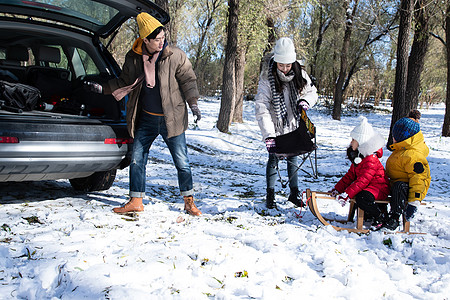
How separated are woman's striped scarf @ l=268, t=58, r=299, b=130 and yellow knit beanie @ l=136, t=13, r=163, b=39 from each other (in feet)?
4.78

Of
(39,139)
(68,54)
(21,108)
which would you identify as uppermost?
(68,54)

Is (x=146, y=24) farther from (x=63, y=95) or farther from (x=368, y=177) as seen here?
(x=368, y=177)

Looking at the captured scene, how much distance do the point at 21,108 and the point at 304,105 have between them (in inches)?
134

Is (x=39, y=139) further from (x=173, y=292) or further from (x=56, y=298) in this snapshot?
(x=173, y=292)

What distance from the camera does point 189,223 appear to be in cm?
351

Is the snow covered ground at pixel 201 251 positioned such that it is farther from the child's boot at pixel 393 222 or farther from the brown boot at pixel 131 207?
the child's boot at pixel 393 222

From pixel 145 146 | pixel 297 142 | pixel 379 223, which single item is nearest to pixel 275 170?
pixel 297 142

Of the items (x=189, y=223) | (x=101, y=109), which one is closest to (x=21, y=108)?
(x=101, y=109)

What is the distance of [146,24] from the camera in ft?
10.7

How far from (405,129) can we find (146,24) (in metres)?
2.92

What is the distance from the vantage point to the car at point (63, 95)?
3104 millimetres

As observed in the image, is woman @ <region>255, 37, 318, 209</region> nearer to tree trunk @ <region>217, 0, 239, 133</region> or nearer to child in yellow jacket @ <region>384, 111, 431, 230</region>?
child in yellow jacket @ <region>384, 111, 431, 230</region>

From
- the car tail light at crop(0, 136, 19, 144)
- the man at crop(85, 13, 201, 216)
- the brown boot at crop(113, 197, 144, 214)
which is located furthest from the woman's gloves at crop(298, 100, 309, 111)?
the car tail light at crop(0, 136, 19, 144)

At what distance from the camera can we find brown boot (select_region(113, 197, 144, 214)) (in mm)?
3668
